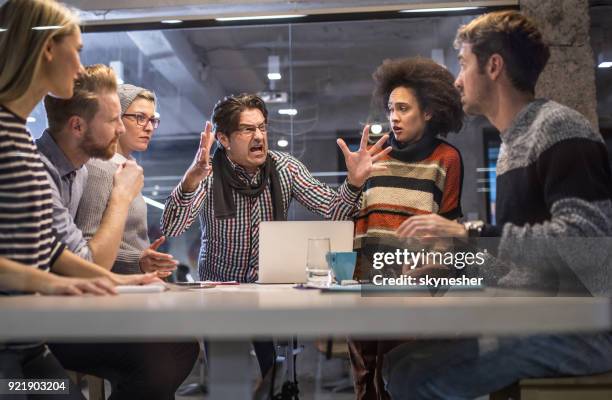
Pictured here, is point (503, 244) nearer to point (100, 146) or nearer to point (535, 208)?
point (535, 208)

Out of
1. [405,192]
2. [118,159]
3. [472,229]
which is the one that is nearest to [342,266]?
[472,229]

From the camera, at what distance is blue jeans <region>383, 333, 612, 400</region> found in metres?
1.22

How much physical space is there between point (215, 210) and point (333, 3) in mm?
1904

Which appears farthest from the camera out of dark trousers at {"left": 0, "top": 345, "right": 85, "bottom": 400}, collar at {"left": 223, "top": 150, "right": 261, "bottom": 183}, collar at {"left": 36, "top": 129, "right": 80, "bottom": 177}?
collar at {"left": 223, "top": 150, "right": 261, "bottom": 183}

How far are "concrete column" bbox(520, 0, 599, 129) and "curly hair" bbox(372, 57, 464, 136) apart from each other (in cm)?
67

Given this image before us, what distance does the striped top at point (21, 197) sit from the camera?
4.16 feet

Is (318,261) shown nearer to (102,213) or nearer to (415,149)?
(102,213)

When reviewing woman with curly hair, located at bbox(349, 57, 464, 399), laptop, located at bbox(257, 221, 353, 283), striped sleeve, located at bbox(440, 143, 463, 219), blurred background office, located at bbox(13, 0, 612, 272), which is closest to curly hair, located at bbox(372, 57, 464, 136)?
woman with curly hair, located at bbox(349, 57, 464, 399)

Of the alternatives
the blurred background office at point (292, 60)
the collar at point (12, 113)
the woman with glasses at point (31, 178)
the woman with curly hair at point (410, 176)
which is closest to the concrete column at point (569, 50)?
the blurred background office at point (292, 60)

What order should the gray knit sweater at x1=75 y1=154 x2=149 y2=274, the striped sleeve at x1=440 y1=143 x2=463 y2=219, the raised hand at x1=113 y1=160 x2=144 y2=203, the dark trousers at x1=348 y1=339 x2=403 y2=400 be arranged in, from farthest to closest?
the striped sleeve at x1=440 y1=143 x2=463 y2=219
the gray knit sweater at x1=75 y1=154 x2=149 y2=274
the raised hand at x1=113 y1=160 x2=144 y2=203
the dark trousers at x1=348 y1=339 x2=403 y2=400

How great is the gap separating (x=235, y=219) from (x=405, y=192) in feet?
2.23

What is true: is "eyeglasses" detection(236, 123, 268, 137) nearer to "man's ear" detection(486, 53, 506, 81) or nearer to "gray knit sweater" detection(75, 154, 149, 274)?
"gray knit sweater" detection(75, 154, 149, 274)

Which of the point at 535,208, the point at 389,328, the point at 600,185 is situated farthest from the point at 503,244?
the point at 389,328

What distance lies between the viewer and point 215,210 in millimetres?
2625
